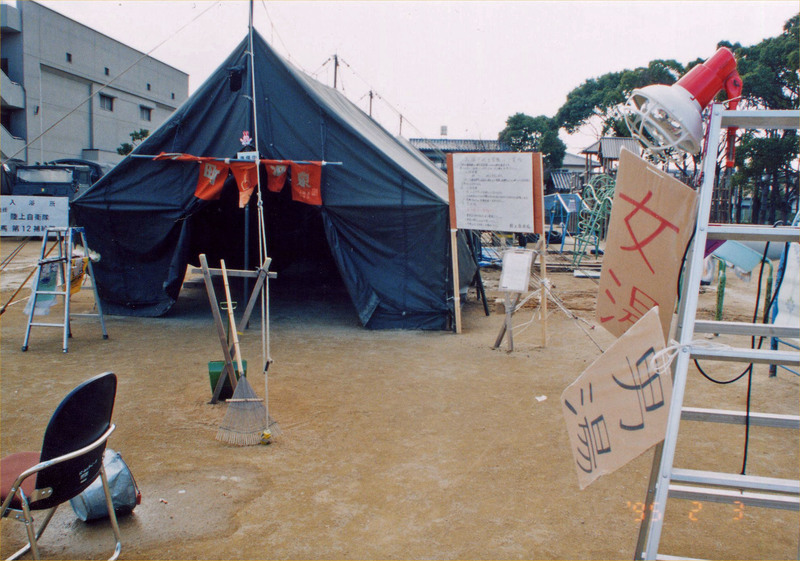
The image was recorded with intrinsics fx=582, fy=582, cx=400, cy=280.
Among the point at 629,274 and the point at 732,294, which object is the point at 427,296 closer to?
the point at 629,274

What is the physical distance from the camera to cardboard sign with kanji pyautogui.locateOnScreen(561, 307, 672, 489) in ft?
5.36

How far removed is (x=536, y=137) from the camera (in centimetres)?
3672

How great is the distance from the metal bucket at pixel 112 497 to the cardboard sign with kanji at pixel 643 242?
260 cm

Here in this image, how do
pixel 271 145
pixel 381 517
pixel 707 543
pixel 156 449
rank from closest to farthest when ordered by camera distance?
pixel 707 543, pixel 381 517, pixel 156 449, pixel 271 145

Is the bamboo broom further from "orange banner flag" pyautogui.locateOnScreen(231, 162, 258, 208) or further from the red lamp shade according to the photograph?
"orange banner flag" pyautogui.locateOnScreen(231, 162, 258, 208)

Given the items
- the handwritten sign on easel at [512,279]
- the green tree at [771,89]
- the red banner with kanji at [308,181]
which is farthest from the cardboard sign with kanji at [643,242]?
the green tree at [771,89]

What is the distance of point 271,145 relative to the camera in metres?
7.91

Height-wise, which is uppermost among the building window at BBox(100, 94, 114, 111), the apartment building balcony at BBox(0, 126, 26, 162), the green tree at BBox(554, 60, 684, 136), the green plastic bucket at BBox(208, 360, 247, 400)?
the green tree at BBox(554, 60, 684, 136)

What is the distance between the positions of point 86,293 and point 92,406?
28.6 ft

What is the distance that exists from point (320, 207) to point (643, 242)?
627 cm

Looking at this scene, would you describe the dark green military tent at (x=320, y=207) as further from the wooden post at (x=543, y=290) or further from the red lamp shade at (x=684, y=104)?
the red lamp shade at (x=684, y=104)

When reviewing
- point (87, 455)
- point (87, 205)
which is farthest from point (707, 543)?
point (87, 205)

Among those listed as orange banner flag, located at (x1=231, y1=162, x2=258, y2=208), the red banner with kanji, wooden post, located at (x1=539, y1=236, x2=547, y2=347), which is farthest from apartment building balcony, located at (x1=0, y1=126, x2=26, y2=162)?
wooden post, located at (x1=539, y1=236, x2=547, y2=347)

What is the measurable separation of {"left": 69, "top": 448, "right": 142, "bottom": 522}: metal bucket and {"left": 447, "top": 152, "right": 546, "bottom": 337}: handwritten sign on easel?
498 cm
